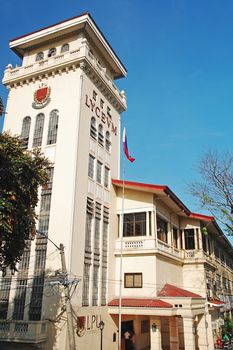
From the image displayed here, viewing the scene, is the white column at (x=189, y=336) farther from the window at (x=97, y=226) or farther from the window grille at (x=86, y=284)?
the window at (x=97, y=226)

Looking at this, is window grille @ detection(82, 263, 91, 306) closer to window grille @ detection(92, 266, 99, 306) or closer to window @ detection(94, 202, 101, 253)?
window grille @ detection(92, 266, 99, 306)

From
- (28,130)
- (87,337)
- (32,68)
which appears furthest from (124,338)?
(32,68)

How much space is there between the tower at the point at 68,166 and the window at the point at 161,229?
140 inches

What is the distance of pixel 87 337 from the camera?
66.4ft

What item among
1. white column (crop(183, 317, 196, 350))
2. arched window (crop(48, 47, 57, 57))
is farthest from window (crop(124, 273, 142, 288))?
arched window (crop(48, 47, 57, 57))

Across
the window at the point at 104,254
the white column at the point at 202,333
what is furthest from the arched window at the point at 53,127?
the white column at the point at 202,333

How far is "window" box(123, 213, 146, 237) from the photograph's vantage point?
25.3m

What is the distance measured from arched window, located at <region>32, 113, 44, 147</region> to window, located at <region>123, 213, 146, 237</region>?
865 cm

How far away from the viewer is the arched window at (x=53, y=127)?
949 inches

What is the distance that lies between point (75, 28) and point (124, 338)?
78.7 ft

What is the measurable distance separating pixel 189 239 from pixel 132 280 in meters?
9.33

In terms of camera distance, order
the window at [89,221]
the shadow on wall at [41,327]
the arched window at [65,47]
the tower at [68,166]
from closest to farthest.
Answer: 1. the shadow on wall at [41,327]
2. the tower at [68,166]
3. the window at [89,221]
4. the arched window at [65,47]

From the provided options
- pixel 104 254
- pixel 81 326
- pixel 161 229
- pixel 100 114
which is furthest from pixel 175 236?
pixel 81 326

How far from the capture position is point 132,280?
79.5 ft
